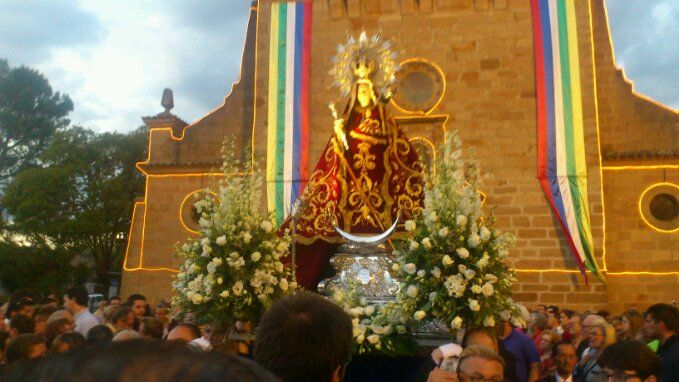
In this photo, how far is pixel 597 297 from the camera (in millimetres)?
14961

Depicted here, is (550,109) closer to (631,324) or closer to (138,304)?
(631,324)

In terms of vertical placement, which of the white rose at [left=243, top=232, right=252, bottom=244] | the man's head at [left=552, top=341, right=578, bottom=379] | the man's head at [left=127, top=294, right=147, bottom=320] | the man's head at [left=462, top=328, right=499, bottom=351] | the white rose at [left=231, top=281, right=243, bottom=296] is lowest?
the man's head at [left=552, top=341, right=578, bottom=379]

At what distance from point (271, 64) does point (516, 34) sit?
5.63m

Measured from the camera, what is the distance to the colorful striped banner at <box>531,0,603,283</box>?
15.2m

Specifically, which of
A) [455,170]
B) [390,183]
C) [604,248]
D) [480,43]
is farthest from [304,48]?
[455,170]

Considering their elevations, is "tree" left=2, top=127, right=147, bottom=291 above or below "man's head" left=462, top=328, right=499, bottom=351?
above

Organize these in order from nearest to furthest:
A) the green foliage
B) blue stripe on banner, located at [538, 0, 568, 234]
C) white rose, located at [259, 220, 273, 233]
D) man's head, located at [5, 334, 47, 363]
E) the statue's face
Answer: man's head, located at [5, 334, 47, 363]
white rose, located at [259, 220, 273, 233]
the statue's face
blue stripe on banner, located at [538, 0, 568, 234]
the green foliage

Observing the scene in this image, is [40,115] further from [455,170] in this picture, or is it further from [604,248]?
[455,170]

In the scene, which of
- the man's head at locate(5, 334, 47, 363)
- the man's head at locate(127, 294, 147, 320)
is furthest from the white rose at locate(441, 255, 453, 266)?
the man's head at locate(127, 294, 147, 320)

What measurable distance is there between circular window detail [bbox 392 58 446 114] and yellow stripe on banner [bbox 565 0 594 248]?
112 inches

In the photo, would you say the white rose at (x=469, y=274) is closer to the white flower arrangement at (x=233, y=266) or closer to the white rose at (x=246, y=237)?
the white flower arrangement at (x=233, y=266)

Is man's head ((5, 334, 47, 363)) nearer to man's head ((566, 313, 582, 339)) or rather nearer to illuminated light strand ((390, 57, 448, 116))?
man's head ((566, 313, 582, 339))

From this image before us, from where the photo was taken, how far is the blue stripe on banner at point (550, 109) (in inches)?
605

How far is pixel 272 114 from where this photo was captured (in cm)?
1662
